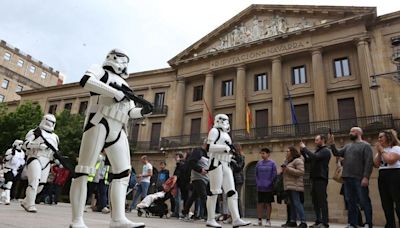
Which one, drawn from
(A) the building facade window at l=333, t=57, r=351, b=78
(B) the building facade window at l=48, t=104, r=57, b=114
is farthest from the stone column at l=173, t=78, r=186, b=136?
(B) the building facade window at l=48, t=104, r=57, b=114

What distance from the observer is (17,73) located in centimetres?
5019

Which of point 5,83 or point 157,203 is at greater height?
point 5,83

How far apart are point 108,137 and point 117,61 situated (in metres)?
1.09

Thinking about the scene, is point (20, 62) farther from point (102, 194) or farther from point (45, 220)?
point (45, 220)

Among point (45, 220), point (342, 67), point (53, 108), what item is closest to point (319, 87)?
point (342, 67)

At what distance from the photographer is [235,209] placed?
5.16 metres

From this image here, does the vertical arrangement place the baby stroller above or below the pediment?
below

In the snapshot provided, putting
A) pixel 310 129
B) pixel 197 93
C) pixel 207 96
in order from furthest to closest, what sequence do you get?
pixel 197 93, pixel 207 96, pixel 310 129

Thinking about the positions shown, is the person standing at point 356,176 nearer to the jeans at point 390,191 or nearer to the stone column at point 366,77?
the jeans at point 390,191

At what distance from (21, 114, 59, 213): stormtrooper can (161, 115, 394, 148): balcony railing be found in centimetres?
1571

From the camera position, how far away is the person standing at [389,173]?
5.10 m

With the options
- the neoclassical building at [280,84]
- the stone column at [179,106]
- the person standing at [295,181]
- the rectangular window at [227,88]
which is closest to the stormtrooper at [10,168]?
the person standing at [295,181]

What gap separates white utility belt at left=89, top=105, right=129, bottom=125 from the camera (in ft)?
11.6

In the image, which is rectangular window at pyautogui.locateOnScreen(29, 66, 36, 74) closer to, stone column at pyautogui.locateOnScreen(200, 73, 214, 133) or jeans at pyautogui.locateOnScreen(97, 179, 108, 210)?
stone column at pyautogui.locateOnScreen(200, 73, 214, 133)
